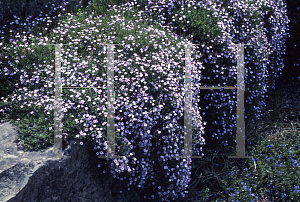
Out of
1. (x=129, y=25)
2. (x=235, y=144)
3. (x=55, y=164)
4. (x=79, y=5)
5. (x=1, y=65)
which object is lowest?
(x=235, y=144)

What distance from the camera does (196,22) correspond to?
4664 mm

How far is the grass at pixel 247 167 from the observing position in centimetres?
356

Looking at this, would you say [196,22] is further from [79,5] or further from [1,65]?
[1,65]

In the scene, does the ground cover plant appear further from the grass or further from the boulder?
the boulder

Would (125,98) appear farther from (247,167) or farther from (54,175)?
(247,167)

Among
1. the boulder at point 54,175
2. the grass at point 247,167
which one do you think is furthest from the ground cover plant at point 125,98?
the boulder at point 54,175

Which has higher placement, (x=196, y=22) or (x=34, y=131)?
(x=196, y=22)

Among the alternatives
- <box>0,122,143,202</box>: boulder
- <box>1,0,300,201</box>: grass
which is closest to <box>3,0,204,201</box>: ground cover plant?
<box>1,0,300,201</box>: grass

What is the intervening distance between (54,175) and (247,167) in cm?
330

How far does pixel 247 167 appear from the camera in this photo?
15.8ft

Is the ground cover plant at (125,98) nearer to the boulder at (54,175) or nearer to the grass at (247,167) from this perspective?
the grass at (247,167)

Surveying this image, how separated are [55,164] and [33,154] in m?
0.31

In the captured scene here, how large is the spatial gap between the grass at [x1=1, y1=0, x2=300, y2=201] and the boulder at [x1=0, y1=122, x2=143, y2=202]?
19 centimetres

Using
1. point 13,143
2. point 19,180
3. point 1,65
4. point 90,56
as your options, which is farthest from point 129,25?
point 19,180
